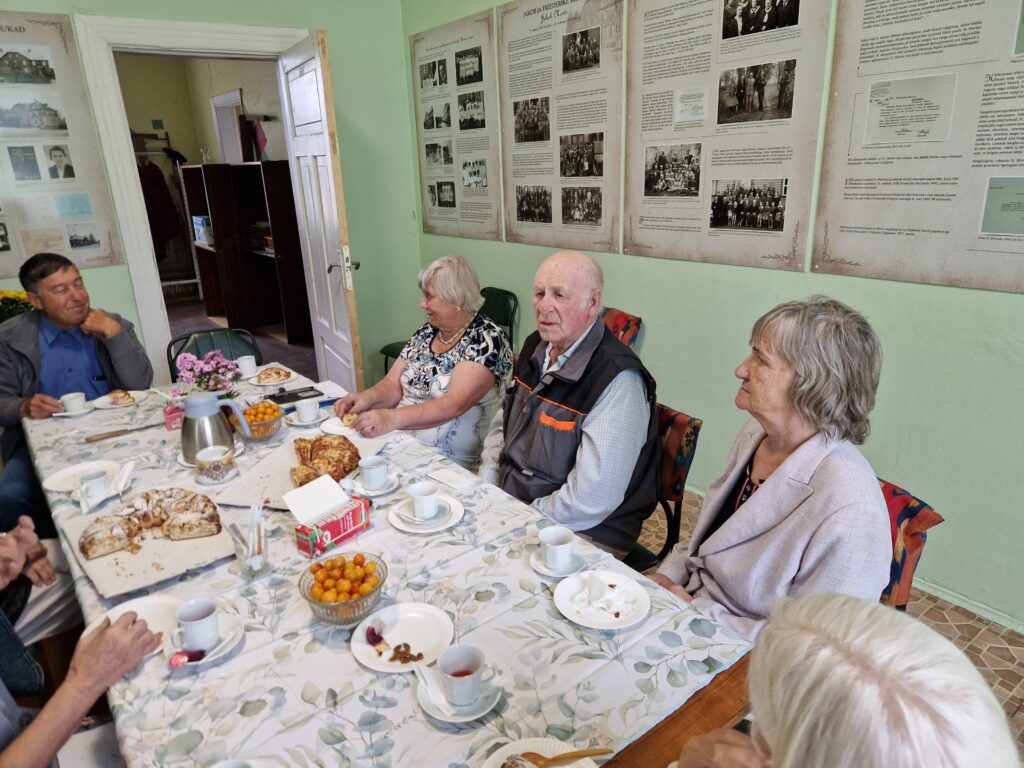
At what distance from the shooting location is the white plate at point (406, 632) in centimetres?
98

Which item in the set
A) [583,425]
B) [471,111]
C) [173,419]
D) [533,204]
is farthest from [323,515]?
[471,111]

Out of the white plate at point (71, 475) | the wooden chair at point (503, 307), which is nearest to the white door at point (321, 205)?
the wooden chair at point (503, 307)

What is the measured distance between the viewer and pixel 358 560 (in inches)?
45.4

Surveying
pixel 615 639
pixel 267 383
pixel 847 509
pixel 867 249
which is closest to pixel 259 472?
pixel 267 383

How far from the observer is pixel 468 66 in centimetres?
373

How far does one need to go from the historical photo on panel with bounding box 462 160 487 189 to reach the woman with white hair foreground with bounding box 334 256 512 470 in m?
1.84

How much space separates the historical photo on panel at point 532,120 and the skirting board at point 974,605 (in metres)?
2.69

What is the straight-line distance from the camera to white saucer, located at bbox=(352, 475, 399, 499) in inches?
60.2

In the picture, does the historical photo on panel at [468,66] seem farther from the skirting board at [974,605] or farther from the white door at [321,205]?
the skirting board at [974,605]

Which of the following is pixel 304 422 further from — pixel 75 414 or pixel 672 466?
pixel 672 466

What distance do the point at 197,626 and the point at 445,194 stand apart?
3.63 metres

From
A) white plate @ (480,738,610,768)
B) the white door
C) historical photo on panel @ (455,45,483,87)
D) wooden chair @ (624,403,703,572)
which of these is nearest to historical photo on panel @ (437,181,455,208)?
historical photo on panel @ (455,45,483,87)

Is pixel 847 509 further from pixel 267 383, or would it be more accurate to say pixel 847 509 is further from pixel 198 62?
pixel 198 62

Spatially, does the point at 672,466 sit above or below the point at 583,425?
below
